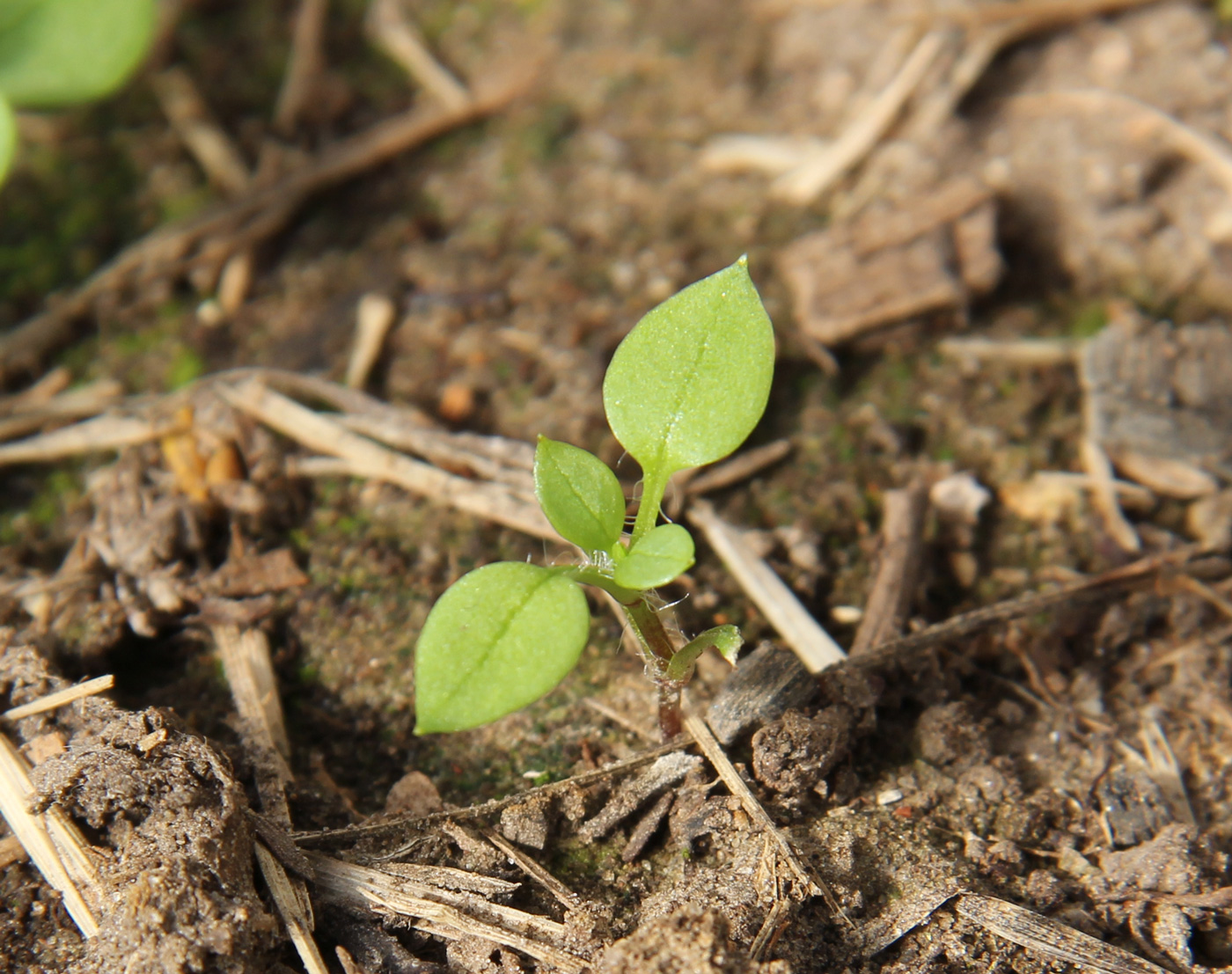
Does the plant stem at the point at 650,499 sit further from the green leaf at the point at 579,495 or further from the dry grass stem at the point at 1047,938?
the dry grass stem at the point at 1047,938

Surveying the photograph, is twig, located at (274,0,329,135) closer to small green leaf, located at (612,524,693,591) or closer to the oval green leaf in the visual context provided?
the oval green leaf

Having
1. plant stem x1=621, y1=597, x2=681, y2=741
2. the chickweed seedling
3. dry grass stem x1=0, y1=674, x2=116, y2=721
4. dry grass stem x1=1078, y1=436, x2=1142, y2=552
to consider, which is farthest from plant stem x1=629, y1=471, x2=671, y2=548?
dry grass stem x1=1078, y1=436, x2=1142, y2=552

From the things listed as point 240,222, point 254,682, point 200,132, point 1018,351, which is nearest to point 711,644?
point 254,682

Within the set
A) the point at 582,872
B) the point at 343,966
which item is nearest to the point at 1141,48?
the point at 582,872

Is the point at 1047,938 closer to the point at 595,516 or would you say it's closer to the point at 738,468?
the point at 595,516

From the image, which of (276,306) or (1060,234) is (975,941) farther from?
(276,306)

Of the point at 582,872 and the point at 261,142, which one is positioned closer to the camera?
the point at 582,872
